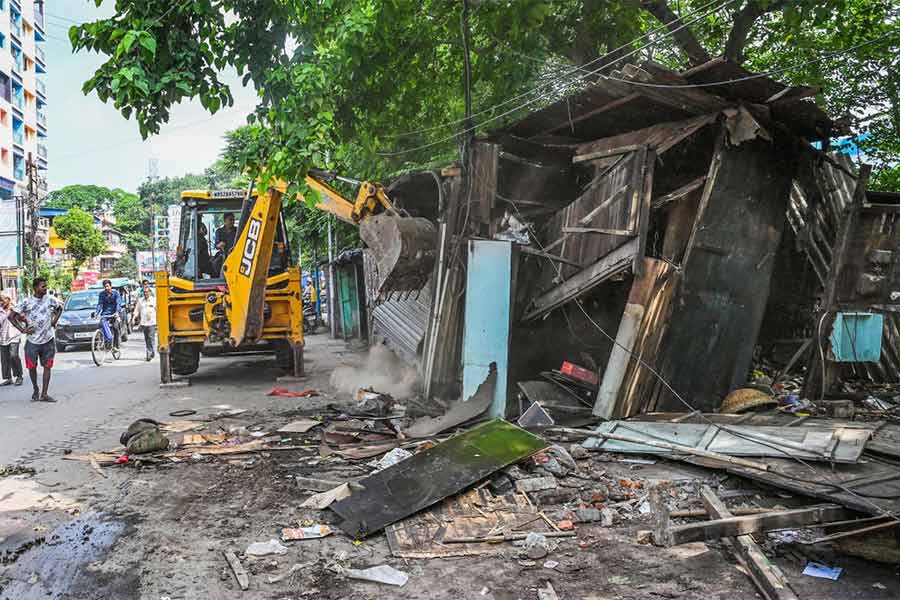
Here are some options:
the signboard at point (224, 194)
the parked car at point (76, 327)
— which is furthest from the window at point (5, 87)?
the signboard at point (224, 194)

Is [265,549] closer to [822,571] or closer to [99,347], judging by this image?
[822,571]

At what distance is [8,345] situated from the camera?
37.4 feet

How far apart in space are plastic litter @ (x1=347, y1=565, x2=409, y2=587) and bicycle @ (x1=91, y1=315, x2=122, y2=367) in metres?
13.0

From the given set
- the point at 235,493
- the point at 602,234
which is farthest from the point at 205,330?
the point at 602,234

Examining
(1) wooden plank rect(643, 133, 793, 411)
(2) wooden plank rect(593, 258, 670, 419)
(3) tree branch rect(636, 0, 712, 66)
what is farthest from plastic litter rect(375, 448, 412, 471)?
(3) tree branch rect(636, 0, 712, 66)

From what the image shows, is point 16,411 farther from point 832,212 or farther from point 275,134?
point 832,212

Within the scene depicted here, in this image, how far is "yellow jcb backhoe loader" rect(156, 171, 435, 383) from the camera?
8.62m

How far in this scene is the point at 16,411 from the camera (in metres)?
9.19

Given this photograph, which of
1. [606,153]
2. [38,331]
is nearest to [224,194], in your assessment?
[38,331]

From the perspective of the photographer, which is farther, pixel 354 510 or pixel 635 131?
pixel 635 131

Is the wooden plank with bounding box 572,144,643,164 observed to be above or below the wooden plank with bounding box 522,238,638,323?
above

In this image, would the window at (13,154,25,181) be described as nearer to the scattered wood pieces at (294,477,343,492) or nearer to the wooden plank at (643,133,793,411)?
the scattered wood pieces at (294,477,343,492)

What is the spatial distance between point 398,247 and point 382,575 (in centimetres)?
496

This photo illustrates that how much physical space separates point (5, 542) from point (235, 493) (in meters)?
1.59
